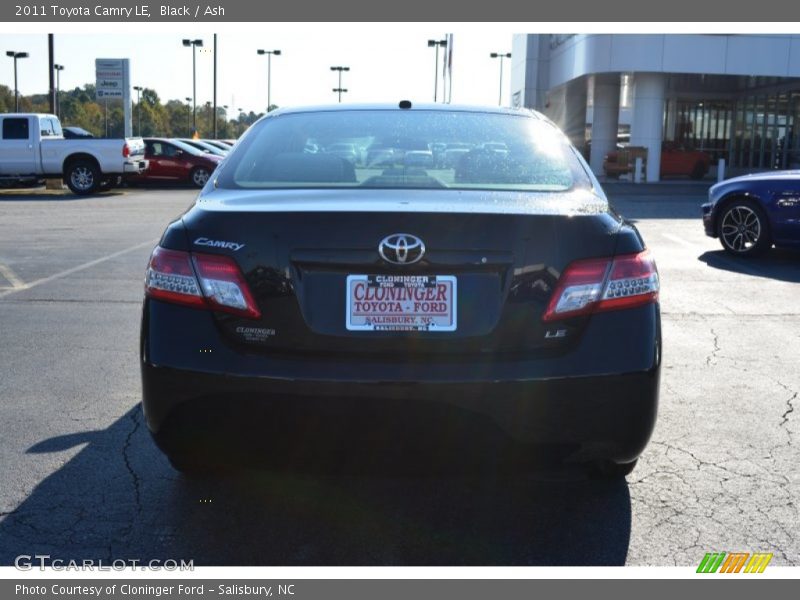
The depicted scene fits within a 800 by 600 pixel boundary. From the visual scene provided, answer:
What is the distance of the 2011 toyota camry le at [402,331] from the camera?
10.6 ft

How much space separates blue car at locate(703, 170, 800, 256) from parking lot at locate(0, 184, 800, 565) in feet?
17.3

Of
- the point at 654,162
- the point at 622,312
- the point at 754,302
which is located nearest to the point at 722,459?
the point at 622,312

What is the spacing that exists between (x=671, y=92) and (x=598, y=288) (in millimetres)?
43362

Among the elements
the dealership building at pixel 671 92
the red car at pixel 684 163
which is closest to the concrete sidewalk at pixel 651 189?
the dealership building at pixel 671 92

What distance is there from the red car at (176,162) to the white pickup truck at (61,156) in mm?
3357

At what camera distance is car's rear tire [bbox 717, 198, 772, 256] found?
11992 millimetres

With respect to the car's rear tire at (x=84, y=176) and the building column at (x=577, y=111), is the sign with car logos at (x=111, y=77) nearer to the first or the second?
the car's rear tire at (x=84, y=176)

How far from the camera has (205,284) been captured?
3.36 meters

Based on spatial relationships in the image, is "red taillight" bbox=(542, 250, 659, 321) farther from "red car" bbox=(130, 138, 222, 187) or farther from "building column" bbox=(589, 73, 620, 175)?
"building column" bbox=(589, 73, 620, 175)

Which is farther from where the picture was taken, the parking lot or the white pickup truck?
the white pickup truck

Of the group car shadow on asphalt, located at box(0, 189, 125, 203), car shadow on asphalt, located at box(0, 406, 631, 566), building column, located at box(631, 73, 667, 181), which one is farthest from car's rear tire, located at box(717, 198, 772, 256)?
building column, located at box(631, 73, 667, 181)

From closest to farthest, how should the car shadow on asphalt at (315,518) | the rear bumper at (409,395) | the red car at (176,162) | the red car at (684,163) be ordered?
the rear bumper at (409,395), the car shadow on asphalt at (315,518), the red car at (176,162), the red car at (684,163)

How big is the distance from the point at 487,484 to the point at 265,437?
1216 mm

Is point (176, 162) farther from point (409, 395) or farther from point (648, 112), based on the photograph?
point (409, 395)
